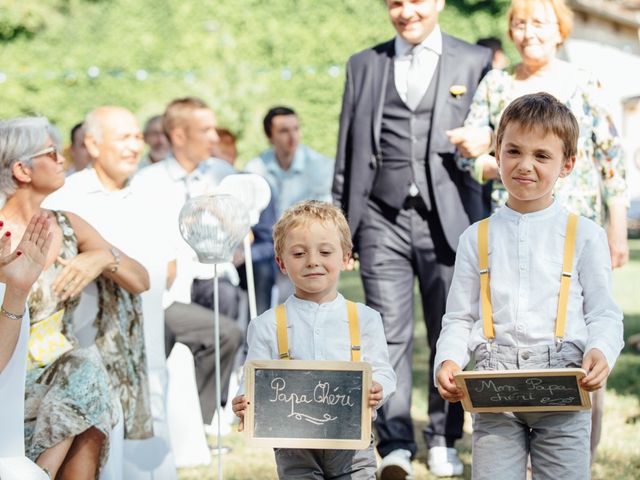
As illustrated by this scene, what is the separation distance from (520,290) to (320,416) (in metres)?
0.76

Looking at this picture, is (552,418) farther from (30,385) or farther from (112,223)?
(112,223)

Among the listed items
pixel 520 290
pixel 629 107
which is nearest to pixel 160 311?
pixel 520 290

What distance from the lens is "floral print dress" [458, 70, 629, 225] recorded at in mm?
5219

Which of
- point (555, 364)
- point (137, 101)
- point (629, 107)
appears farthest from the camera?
point (629, 107)

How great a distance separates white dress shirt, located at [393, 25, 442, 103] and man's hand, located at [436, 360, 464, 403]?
251 cm

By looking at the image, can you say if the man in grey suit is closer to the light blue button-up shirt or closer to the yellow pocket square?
the yellow pocket square

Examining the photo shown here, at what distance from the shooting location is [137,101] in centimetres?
2584

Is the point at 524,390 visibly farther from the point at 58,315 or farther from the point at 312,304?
the point at 58,315

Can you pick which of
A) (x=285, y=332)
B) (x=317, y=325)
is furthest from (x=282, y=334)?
(x=317, y=325)

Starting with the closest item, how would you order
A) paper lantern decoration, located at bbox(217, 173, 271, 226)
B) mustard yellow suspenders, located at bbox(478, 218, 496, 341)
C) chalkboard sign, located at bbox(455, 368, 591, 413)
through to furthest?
chalkboard sign, located at bbox(455, 368, 591, 413)
mustard yellow suspenders, located at bbox(478, 218, 496, 341)
paper lantern decoration, located at bbox(217, 173, 271, 226)

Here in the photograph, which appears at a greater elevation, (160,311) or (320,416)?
(160,311)

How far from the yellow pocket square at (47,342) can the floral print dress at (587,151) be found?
1976 millimetres

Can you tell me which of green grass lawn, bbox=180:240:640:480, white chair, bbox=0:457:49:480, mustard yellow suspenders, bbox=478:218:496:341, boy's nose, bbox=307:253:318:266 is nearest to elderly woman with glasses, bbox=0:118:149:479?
white chair, bbox=0:457:49:480

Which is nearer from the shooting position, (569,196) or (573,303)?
(573,303)
